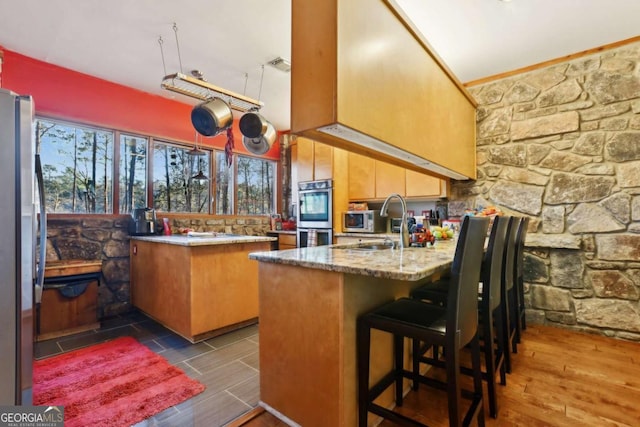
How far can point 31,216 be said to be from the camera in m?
1.34

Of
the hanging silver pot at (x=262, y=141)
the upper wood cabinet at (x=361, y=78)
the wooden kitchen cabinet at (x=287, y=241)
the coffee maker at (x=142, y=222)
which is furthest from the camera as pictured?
the wooden kitchen cabinet at (x=287, y=241)

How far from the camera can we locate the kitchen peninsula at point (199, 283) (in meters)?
2.71

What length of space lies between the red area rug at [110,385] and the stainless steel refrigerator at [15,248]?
0.50 meters

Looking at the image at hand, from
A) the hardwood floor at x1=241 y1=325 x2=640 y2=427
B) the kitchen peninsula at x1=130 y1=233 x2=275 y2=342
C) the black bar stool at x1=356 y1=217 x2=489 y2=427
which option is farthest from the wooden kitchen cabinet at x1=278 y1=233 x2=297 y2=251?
the black bar stool at x1=356 y1=217 x2=489 y2=427

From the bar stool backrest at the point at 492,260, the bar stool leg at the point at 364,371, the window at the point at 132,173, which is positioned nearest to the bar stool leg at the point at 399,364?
the bar stool leg at the point at 364,371

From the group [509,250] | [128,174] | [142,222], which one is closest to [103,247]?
[142,222]

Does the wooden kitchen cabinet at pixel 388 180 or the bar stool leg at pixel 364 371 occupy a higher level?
the wooden kitchen cabinet at pixel 388 180

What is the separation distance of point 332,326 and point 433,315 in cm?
48

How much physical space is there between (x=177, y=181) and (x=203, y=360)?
8.76 feet

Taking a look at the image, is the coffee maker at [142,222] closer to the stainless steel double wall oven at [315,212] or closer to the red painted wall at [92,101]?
the red painted wall at [92,101]

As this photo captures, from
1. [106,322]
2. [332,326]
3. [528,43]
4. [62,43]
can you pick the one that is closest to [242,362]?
[332,326]

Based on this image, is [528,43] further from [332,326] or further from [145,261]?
[145,261]

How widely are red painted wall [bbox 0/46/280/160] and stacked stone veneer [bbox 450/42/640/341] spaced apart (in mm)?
4022

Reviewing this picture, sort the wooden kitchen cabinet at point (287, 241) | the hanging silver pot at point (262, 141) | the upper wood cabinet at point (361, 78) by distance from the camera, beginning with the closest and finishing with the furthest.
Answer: the upper wood cabinet at point (361, 78) < the hanging silver pot at point (262, 141) < the wooden kitchen cabinet at point (287, 241)
